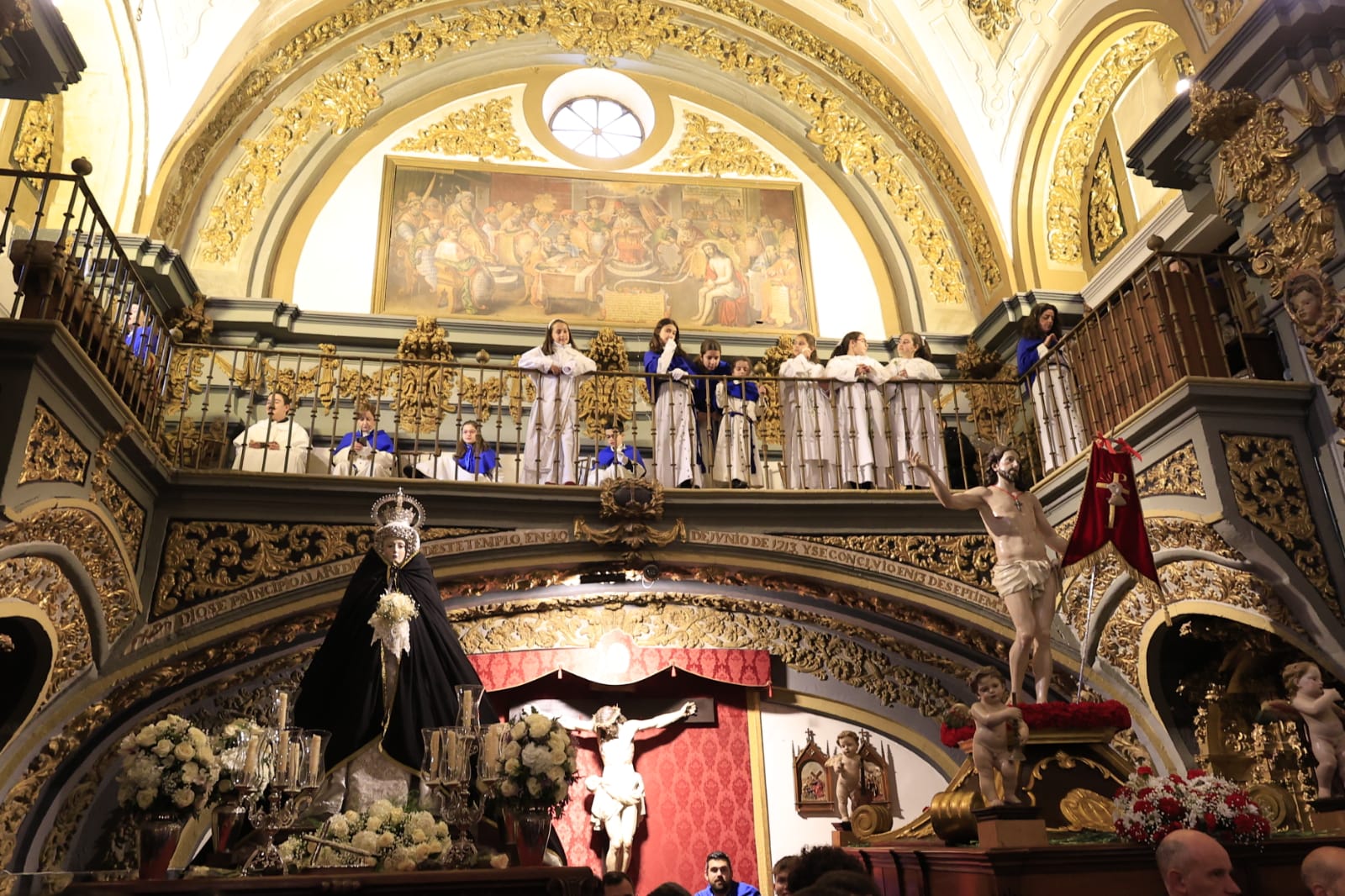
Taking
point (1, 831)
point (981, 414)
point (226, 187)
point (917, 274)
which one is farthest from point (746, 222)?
point (1, 831)

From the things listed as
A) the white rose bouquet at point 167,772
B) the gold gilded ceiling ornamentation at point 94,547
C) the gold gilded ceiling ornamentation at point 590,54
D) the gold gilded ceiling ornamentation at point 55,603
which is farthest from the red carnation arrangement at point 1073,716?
the gold gilded ceiling ornamentation at point 590,54

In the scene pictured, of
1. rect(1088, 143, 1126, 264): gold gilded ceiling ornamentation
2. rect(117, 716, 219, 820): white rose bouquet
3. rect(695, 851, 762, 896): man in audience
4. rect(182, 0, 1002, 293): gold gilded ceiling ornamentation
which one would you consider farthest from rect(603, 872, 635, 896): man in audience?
rect(1088, 143, 1126, 264): gold gilded ceiling ornamentation

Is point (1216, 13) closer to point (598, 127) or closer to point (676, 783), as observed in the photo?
point (598, 127)

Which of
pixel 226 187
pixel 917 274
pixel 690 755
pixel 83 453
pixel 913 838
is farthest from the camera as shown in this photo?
pixel 917 274

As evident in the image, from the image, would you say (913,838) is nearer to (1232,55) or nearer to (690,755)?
(690,755)

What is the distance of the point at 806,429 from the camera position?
29.6ft

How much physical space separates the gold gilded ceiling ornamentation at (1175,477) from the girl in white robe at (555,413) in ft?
13.2

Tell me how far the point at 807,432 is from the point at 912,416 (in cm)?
103

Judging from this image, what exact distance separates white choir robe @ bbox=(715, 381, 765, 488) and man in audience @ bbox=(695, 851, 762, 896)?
2814 mm

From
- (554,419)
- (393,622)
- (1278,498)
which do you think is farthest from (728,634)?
(393,622)

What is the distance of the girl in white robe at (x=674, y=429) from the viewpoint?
341 inches

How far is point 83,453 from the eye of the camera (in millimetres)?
6367

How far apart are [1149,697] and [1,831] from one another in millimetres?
7676

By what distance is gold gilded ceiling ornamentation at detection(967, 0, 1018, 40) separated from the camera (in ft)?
35.4
